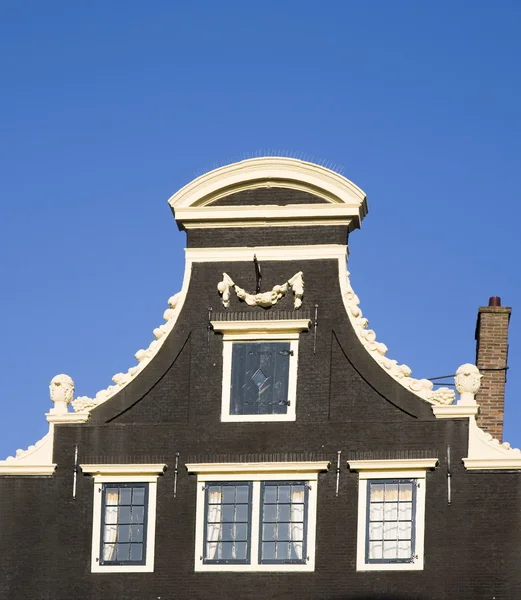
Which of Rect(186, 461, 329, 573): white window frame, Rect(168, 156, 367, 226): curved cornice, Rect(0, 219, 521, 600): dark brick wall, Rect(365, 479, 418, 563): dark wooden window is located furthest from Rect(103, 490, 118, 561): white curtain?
Rect(168, 156, 367, 226): curved cornice

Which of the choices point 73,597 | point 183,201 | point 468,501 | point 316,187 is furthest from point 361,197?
point 73,597

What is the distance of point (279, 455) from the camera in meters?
42.7

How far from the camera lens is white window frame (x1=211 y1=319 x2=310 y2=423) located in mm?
43094

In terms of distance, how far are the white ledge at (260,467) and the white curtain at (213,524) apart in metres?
0.47

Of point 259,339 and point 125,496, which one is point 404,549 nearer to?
point 259,339

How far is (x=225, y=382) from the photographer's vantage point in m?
43.5

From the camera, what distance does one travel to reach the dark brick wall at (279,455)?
41.5 m

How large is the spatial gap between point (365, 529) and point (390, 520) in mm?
508

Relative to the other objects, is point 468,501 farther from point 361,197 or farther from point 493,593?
point 361,197

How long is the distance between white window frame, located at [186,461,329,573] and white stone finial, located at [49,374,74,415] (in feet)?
9.62

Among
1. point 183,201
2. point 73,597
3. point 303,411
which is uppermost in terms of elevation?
point 183,201

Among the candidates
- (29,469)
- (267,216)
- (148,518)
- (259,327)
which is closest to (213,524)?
(148,518)

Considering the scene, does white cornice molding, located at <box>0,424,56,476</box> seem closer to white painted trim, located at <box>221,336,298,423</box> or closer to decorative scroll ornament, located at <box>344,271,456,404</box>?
white painted trim, located at <box>221,336,298,423</box>

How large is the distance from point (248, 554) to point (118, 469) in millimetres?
3120
